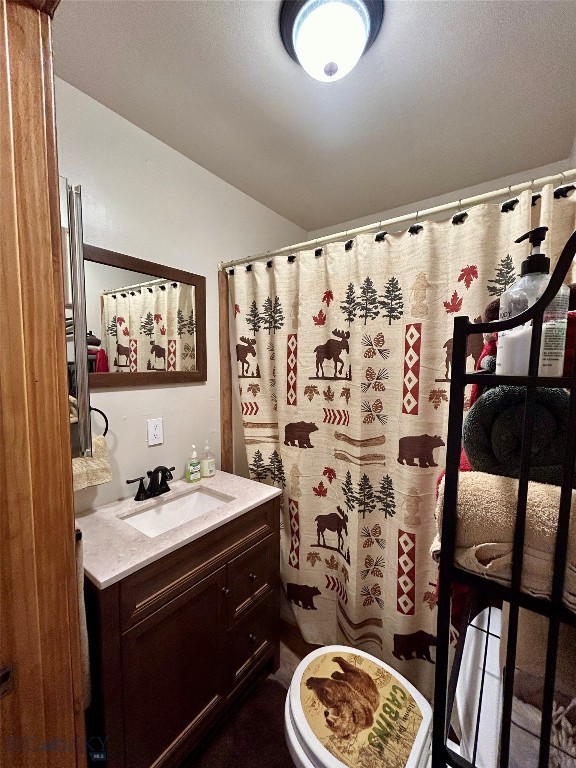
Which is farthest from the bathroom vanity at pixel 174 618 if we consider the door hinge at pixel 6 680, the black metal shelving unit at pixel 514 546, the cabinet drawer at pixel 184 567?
the black metal shelving unit at pixel 514 546

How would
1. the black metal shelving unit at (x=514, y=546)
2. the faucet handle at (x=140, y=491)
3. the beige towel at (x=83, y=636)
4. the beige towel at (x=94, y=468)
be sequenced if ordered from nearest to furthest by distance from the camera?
the black metal shelving unit at (x=514, y=546), the beige towel at (x=83, y=636), the beige towel at (x=94, y=468), the faucet handle at (x=140, y=491)

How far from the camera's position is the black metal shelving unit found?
34 centimetres

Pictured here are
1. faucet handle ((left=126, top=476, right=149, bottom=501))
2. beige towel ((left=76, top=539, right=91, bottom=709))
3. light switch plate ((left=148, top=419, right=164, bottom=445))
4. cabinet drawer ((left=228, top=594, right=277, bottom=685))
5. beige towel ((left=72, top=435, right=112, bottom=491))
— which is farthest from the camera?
light switch plate ((left=148, top=419, right=164, bottom=445))

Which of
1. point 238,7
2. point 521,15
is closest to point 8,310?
point 238,7

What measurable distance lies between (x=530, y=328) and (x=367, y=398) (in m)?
0.91

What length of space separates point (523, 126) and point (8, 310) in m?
1.82

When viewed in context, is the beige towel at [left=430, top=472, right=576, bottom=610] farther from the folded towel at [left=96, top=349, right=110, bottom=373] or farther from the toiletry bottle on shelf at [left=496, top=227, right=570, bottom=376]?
the folded towel at [left=96, top=349, right=110, bottom=373]

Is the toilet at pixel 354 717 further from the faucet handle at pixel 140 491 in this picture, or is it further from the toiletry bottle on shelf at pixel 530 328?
the toiletry bottle on shelf at pixel 530 328

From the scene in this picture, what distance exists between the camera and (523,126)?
3.93ft

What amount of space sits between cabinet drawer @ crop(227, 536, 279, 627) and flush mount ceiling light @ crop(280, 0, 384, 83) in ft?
5.53

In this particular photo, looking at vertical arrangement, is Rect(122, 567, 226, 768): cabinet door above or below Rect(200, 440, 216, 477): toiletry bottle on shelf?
below

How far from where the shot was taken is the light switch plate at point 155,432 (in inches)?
54.1

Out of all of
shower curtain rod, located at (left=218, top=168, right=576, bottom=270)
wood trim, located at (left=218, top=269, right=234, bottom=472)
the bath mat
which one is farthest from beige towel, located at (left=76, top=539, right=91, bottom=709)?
shower curtain rod, located at (left=218, top=168, right=576, bottom=270)

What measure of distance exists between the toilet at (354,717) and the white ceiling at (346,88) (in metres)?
1.97
